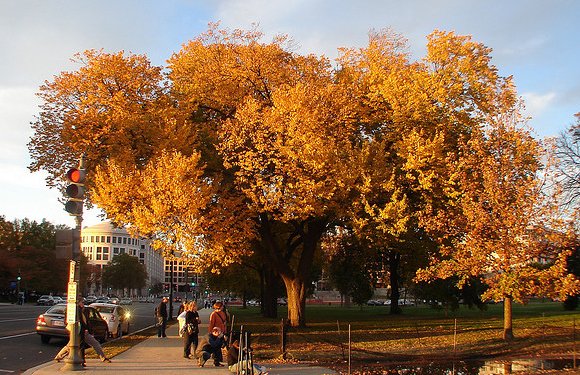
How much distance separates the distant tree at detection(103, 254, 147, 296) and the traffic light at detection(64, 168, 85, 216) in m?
142

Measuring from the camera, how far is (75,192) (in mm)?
14281

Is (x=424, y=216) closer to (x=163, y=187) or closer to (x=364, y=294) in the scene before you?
(x=163, y=187)

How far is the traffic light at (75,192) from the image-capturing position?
14211 millimetres

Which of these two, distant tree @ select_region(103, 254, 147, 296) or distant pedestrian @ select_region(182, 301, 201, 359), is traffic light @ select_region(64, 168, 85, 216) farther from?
distant tree @ select_region(103, 254, 147, 296)

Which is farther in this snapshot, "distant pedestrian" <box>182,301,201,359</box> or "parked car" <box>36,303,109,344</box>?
"parked car" <box>36,303,109,344</box>

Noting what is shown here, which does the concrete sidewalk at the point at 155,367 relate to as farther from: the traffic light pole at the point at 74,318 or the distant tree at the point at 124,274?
the distant tree at the point at 124,274

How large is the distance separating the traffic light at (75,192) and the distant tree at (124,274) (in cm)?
14207

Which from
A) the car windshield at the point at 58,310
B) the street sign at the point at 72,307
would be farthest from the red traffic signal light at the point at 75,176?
the car windshield at the point at 58,310

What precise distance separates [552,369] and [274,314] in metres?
31.4

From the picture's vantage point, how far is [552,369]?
1341cm

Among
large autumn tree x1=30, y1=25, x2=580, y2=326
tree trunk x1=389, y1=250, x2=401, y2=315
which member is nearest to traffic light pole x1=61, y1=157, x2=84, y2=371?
large autumn tree x1=30, y1=25, x2=580, y2=326

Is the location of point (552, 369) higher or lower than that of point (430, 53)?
lower

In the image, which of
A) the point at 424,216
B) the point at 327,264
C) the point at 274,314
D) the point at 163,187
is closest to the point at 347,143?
the point at 424,216

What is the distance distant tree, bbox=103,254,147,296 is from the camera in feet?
492
